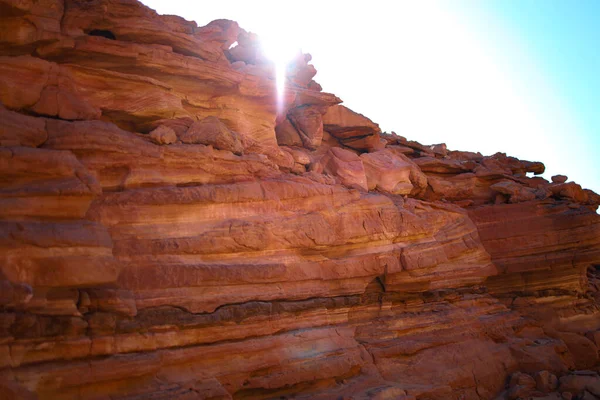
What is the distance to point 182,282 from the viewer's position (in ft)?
31.2

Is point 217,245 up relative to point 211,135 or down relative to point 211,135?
down

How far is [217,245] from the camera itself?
10.2m

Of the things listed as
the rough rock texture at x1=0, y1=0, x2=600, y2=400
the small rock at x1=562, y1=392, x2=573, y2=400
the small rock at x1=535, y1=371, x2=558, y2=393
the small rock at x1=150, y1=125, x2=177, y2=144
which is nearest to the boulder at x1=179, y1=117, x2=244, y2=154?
the rough rock texture at x1=0, y1=0, x2=600, y2=400

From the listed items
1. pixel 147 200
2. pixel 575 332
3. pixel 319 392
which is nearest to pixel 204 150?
pixel 147 200

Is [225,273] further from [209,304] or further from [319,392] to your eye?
[319,392]

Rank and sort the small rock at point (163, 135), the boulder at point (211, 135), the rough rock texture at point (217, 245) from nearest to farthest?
the rough rock texture at point (217, 245) < the small rock at point (163, 135) < the boulder at point (211, 135)

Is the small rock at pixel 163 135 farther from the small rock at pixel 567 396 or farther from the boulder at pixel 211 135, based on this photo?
the small rock at pixel 567 396

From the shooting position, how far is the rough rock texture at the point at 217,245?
8188 millimetres

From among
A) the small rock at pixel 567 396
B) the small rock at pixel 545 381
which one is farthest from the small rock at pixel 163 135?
the small rock at pixel 567 396

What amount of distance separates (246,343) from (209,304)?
3.44ft

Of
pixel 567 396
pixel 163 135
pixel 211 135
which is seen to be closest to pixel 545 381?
pixel 567 396

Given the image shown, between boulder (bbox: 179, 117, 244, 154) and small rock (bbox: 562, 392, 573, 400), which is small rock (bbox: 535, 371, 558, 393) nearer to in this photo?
small rock (bbox: 562, 392, 573, 400)

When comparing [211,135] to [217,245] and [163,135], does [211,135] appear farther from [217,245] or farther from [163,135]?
[217,245]

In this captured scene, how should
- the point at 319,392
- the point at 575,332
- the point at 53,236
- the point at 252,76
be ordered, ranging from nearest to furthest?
the point at 53,236 < the point at 319,392 < the point at 252,76 < the point at 575,332
